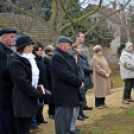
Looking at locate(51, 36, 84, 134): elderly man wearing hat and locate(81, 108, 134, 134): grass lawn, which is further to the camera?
locate(81, 108, 134, 134): grass lawn

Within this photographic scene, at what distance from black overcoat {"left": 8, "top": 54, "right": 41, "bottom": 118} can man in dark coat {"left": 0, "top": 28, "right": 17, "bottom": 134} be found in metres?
0.22

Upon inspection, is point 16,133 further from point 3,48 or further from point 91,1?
point 91,1

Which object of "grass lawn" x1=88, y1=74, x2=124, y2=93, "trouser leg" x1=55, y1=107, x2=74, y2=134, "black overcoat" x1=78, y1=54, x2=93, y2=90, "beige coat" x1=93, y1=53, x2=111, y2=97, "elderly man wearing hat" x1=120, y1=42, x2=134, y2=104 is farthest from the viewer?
"grass lawn" x1=88, y1=74, x2=124, y2=93

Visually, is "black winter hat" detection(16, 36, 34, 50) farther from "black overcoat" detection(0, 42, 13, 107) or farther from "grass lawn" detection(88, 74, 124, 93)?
"grass lawn" detection(88, 74, 124, 93)

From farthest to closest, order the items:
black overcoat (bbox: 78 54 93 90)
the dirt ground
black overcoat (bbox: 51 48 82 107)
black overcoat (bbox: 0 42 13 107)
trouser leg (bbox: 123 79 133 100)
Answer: trouser leg (bbox: 123 79 133 100) < black overcoat (bbox: 78 54 93 90) < the dirt ground < black overcoat (bbox: 51 48 82 107) < black overcoat (bbox: 0 42 13 107)

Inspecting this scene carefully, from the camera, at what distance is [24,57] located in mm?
4254

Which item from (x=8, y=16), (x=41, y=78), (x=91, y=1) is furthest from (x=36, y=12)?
(x=41, y=78)

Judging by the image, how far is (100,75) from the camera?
26.9ft

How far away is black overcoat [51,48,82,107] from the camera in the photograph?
15.5ft

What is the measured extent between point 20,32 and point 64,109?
795cm

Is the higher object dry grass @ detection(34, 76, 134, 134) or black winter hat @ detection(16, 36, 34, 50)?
black winter hat @ detection(16, 36, 34, 50)

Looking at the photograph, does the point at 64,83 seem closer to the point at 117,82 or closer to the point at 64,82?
the point at 64,82

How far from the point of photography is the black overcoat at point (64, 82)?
4.73 meters

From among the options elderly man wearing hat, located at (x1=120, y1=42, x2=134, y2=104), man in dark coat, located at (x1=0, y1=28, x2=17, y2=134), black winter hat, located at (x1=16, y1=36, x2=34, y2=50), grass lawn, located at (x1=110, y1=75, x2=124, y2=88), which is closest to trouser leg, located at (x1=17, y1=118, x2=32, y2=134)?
man in dark coat, located at (x1=0, y1=28, x2=17, y2=134)
